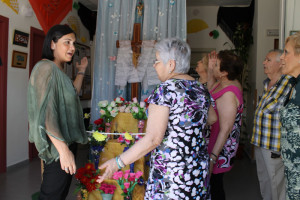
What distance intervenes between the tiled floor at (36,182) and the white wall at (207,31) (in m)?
2.83

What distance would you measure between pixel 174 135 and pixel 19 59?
11.9 feet

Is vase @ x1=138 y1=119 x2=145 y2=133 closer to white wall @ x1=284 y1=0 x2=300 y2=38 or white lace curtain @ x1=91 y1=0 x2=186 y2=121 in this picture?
white lace curtain @ x1=91 y1=0 x2=186 y2=121

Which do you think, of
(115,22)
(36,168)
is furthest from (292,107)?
(36,168)

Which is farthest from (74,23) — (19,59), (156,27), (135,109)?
(135,109)

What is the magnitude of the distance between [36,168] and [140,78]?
6.79 ft

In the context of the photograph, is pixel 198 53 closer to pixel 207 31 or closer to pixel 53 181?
pixel 207 31

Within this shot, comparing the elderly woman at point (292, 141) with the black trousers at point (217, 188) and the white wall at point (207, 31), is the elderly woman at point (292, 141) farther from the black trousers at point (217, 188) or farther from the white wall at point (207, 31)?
the white wall at point (207, 31)

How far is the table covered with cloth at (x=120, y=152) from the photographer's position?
2.59 meters

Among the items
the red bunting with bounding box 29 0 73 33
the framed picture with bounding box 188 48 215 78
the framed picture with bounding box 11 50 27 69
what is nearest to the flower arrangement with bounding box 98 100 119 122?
the framed picture with bounding box 11 50 27 69

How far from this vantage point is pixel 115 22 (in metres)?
4.03

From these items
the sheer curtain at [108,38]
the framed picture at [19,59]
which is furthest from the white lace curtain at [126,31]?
the framed picture at [19,59]

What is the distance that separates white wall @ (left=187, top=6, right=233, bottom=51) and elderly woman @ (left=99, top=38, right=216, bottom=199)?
5098mm

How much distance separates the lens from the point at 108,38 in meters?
4.07

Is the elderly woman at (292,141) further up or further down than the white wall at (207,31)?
further down
